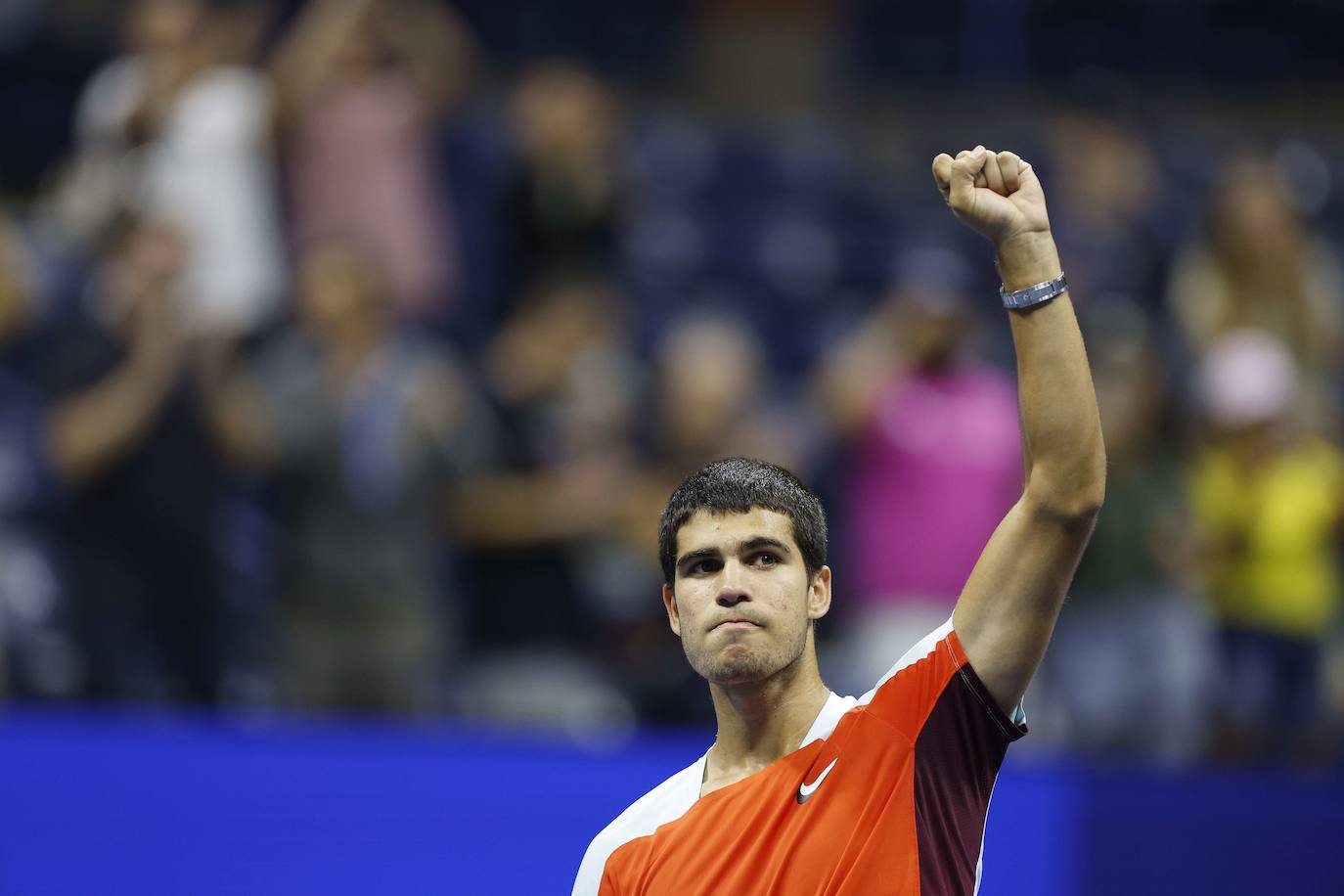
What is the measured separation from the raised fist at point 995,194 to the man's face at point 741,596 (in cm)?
61

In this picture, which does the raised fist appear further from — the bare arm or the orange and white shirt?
the orange and white shirt

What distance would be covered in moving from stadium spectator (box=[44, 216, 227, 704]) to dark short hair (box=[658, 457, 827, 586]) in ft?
10.6

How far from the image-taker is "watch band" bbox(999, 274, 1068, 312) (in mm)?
2861

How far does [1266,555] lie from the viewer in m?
6.68

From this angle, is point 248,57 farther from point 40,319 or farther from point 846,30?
point 846,30

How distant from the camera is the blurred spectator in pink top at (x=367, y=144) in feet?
23.5

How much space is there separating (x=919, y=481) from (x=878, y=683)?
363 centimetres

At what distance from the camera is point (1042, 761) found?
5.89 meters

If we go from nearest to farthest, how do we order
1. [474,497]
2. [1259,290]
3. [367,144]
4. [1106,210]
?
[474,497] < [367,144] < [1259,290] < [1106,210]

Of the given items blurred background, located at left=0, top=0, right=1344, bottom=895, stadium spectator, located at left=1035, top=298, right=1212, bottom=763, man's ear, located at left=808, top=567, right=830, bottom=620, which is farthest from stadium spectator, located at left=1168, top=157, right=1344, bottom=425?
man's ear, located at left=808, top=567, right=830, bottom=620

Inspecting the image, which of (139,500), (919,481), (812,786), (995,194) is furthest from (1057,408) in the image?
(139,500)

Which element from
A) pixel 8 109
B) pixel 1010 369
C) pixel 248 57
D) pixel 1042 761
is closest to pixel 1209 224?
pixel 1010 369

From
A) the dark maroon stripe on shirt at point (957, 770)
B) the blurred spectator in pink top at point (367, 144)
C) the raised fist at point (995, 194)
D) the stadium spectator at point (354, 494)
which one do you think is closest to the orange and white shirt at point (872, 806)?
the dark maroon stripe on shirt at point (957, 770)

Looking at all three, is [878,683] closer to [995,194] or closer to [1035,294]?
[1035,294]
